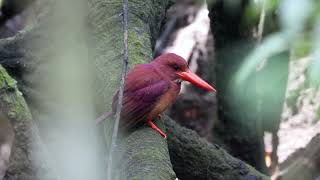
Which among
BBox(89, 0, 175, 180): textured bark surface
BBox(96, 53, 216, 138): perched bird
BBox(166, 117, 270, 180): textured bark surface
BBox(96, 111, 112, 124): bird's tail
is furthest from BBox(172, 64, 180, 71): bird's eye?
BBox(96, 111, 112, 124): bird's tail

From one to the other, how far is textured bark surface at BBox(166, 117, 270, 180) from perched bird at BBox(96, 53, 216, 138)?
13.2 inches

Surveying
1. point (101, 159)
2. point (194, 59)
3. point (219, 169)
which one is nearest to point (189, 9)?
point (194, 59)

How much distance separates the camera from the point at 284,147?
5180mm

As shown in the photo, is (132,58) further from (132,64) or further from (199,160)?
(199,160)

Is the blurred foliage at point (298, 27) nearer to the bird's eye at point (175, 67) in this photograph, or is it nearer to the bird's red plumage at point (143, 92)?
the bird's red plumage at point (143, 92)

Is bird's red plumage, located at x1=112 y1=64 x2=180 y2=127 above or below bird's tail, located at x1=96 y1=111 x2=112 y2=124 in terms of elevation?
below

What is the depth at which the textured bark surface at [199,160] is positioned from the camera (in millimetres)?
3223

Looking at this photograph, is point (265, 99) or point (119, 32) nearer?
point (119, 32)

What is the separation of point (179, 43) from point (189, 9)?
48cm

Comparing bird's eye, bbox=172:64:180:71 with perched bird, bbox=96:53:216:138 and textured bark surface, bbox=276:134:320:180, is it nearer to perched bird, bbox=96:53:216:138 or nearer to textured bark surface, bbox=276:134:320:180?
perched bird, bbox=96:53:216:138

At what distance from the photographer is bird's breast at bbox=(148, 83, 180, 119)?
277 cm

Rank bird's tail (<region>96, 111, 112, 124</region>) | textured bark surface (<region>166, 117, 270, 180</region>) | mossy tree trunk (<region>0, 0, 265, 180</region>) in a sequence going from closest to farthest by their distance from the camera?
mossy tree trunk (<region>0, 0, 265, 180</region>), bird's tail (<region>96, 111, 112, 124</region>), textured bark surface (<region>166, 117, 270, 180</region>)

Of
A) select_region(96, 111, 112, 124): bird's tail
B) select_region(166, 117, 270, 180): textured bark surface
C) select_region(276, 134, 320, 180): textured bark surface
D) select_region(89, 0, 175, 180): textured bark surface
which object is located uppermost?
select_region(89, 0, 175, 180): textured bark surface

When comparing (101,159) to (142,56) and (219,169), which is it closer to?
(142,56)
